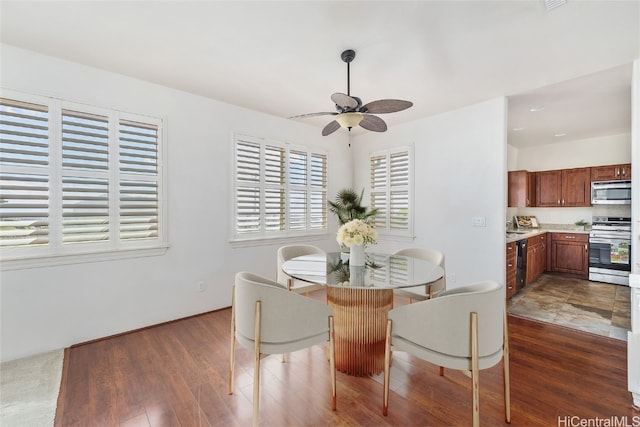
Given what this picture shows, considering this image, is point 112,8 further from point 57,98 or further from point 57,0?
point 57,98

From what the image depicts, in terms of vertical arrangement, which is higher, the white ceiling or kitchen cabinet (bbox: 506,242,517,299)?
the white ceiling

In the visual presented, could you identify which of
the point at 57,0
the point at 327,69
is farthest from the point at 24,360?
the point at 327,69

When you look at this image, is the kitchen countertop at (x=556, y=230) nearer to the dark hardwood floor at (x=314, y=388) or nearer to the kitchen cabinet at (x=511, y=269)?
the kitchen cabinet at (x=511, y=269)

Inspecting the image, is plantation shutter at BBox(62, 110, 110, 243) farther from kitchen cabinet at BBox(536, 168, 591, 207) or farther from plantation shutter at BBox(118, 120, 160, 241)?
kitchen cabinet at BBox(536, 168, 591, 207)

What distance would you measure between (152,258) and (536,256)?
610 cm

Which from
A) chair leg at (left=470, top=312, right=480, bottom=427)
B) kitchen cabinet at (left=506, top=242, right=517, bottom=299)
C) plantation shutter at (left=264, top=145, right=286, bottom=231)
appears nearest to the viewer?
chair leg at (left=470, top=312, right=480, bottom=427)

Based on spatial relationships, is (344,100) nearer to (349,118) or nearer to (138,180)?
(349,118)

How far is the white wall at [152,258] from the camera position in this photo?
2.47 metres

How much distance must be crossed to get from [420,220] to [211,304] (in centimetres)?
323

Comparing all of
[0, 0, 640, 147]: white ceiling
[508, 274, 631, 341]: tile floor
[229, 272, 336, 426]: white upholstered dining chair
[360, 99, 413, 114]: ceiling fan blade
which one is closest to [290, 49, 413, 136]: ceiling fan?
[360, 99, 413, 114]: ceiling fan blade

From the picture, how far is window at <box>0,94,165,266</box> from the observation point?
2.40 m

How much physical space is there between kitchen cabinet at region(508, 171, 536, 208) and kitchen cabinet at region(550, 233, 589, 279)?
0.90 m

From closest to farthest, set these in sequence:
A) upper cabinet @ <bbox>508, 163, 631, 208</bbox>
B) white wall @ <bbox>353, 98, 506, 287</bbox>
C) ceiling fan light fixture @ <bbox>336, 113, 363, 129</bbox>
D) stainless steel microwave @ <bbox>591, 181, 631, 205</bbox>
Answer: ceiling fan light fixture @ <bbox>336, 113, 363, 129</bbox>, white wall @ <bbox>353, 98, 506, 287</bbox>, stainless steel microwave @ <bbox>591, 181, 631, 205</bbox>, upper cabinet @ <bbox>508, 163, 631, 208</bbox>

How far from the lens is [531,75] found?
2820mm
